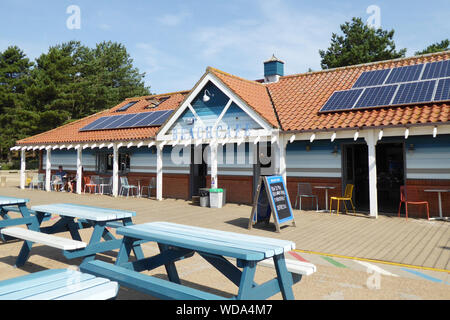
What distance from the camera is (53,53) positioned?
37.8m

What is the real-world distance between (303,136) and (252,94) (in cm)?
358

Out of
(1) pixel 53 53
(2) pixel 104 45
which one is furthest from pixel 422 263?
(2) pixel 104 45

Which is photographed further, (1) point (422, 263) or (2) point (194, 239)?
(1) point (422, 263)

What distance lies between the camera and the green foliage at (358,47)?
111ft

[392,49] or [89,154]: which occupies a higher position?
[392,49]

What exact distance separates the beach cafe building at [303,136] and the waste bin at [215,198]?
0.48 m

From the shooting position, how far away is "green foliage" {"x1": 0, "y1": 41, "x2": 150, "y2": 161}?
36.4 meters

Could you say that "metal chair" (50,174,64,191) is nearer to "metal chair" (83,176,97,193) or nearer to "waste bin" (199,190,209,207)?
"metal chair" (83,176,97,193)

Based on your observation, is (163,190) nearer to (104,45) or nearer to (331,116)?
(331,116)

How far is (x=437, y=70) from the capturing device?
11.4 m

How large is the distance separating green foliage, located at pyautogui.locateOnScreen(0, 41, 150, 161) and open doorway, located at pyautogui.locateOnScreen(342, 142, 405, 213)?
32.8m

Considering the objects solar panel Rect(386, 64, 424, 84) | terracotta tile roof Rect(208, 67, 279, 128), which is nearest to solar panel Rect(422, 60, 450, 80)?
solar panel Rect(386, 64, 424, 84)

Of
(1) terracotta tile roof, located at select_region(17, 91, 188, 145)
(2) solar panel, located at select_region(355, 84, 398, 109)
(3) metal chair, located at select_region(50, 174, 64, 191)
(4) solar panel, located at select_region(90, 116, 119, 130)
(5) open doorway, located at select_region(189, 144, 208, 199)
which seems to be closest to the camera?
(2) solar panel, located at select_region(355, 84, 398, 109)
